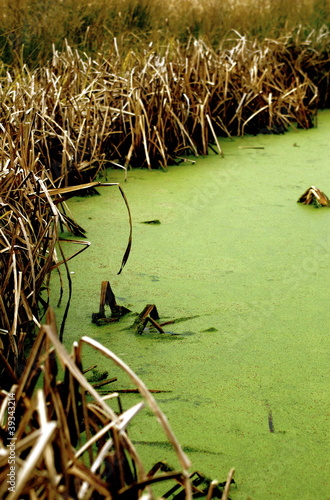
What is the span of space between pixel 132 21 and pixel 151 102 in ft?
3.37

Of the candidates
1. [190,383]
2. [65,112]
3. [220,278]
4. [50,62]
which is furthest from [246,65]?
[190,383]

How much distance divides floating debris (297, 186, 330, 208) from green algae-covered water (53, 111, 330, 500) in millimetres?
32

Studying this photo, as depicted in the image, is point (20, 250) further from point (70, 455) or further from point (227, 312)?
point (70, 455)

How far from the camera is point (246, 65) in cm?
351

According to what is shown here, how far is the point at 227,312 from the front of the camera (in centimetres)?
155

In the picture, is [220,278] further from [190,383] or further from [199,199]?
[199,199]

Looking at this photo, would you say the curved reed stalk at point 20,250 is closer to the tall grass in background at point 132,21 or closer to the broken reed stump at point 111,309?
the broken reed stump at point 111,309

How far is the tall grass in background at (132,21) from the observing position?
3.22 m

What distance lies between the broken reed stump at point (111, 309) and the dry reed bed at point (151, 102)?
0.73 m

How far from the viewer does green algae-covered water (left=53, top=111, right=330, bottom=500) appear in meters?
1.09

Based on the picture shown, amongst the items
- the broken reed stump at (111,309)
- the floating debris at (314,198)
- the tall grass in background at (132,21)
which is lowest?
the broken reed stump at (111,309)

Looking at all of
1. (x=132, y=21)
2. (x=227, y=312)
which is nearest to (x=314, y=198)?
(x=227, y=312)

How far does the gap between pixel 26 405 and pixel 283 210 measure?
1.56 m

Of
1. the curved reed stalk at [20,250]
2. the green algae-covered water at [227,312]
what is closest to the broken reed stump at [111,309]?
the green algae-covered water at [227,312]
